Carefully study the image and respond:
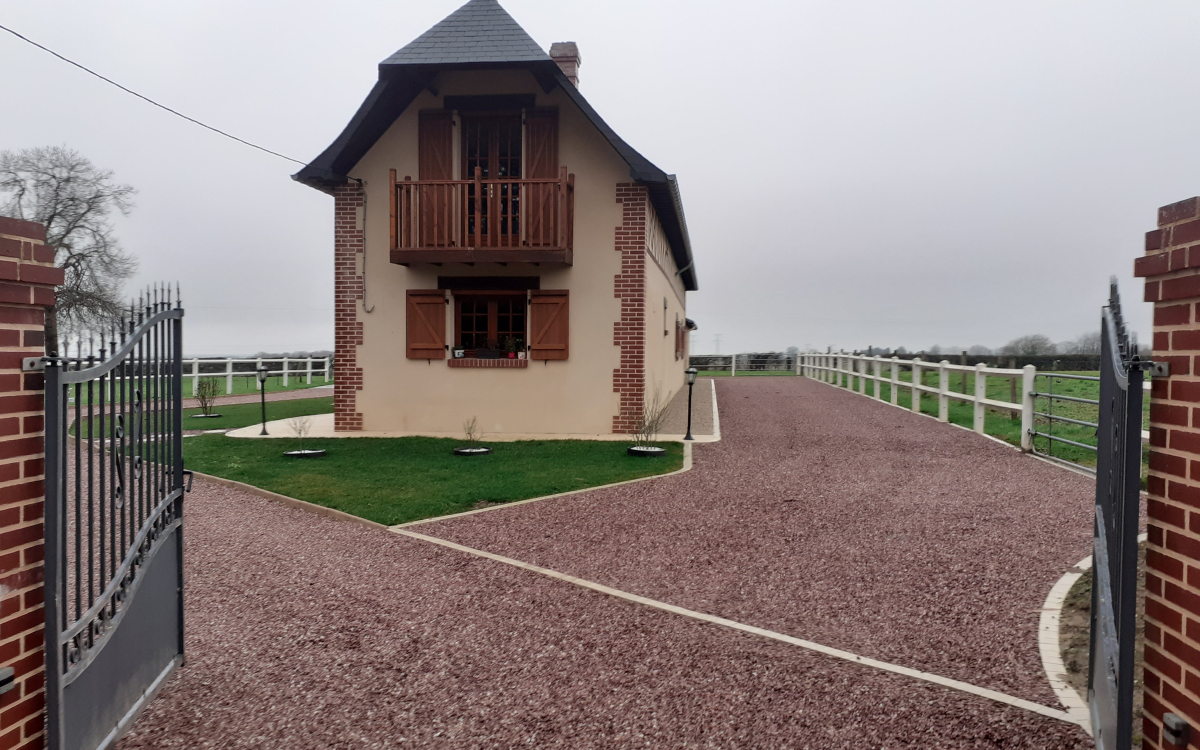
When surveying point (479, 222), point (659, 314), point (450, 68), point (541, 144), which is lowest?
point (659, 314)

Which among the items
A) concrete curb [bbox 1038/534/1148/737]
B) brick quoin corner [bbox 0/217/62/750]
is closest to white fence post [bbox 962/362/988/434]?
concrete curb [bbox 1038/534/1148/737]

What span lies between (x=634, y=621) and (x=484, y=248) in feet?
28.4

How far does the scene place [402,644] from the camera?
13.6ft

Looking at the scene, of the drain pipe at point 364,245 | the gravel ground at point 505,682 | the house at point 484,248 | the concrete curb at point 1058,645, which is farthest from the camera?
the drain pipe at point 364,245

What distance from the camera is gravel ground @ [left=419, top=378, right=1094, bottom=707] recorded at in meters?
4.29

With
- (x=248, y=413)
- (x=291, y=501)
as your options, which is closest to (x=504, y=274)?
(x=291, y=501)

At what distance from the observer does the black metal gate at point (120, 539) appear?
108 inches

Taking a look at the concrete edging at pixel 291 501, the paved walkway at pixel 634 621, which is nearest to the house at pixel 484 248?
the concrete edging at pixel 291 501

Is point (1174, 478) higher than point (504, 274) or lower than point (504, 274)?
lower

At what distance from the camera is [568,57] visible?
45.7ft

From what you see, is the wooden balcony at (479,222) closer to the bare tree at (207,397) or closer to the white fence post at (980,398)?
the white fence post at (980,398)

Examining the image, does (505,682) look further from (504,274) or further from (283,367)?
(283,367)

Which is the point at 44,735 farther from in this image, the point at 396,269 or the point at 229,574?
the point at 396,269

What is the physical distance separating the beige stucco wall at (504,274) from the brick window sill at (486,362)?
0.36 feet
